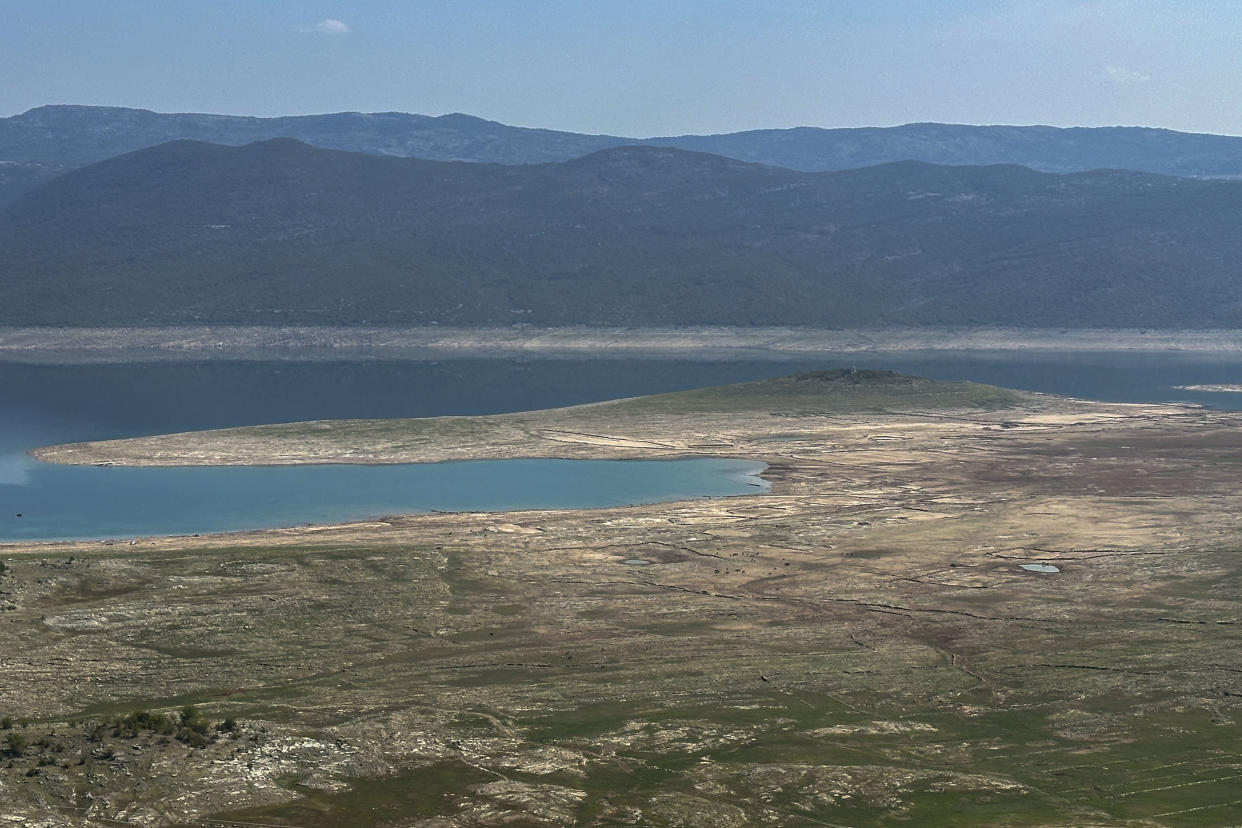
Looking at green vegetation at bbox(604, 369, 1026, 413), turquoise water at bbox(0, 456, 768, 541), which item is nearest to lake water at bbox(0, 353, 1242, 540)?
turquoise water at bbox(0, 456, 768, 541)

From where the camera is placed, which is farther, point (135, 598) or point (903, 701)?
point (135, 598)

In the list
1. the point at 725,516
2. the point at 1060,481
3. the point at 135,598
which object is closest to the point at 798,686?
the point at 135,598

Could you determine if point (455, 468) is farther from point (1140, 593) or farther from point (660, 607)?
point (1140, 593)

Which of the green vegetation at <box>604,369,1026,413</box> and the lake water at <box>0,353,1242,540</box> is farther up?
the green vegetation at <box>604,369,1026,413</box>

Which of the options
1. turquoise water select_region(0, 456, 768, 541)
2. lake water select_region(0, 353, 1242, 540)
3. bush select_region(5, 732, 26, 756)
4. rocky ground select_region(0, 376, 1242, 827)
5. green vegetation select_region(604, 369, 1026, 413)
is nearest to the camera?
bush select_region(5, 732, 26, 756)

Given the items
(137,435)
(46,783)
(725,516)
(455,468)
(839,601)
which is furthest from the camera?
(137,435)

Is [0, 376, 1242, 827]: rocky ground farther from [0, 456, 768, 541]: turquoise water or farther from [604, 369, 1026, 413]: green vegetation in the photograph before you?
[604, 369, 1026, 413]: green vegetation
